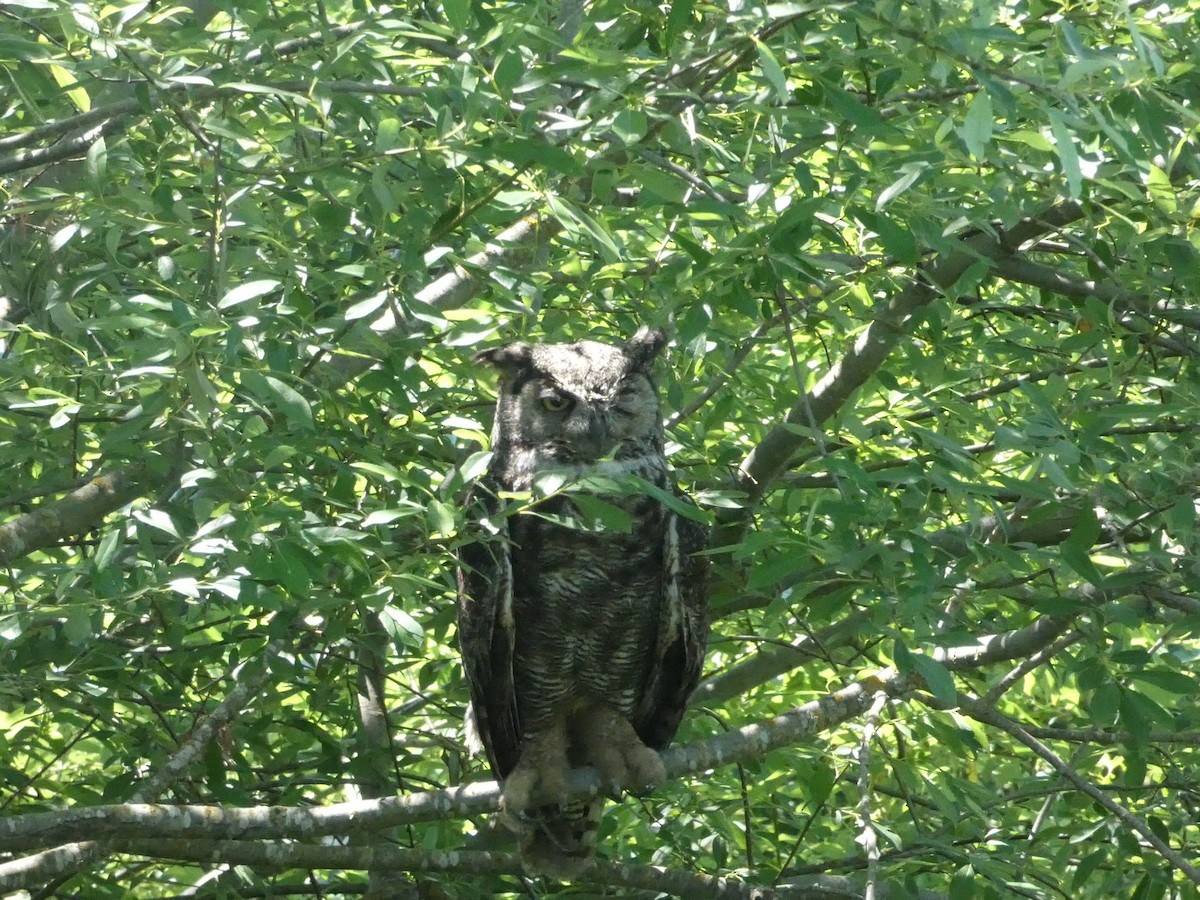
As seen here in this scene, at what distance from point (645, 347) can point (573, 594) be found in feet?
2.61

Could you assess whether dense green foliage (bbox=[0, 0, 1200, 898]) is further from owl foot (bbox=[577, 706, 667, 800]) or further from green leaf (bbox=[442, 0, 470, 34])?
owl foot (bbox=[577, 706, 667, 800])

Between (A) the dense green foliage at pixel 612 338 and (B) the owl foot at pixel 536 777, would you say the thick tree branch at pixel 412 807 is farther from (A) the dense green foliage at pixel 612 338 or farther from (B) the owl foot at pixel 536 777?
Answer: (B) the owl foot at pixel 536 777

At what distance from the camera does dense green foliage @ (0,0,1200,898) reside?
276cm

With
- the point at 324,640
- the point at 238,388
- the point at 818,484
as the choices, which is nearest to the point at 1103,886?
the point at 818,484

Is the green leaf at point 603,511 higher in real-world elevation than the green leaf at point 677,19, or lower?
lower

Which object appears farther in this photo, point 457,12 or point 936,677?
point 936,677

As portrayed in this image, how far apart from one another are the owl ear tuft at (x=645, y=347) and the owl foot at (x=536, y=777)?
1.20 meters

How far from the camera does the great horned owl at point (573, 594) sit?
3961 millimetres

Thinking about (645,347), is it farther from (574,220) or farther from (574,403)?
(574,220)

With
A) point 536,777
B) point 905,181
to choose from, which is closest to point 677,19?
point 905,181

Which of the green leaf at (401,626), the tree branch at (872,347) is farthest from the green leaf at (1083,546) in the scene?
the green leaf at (401,626)

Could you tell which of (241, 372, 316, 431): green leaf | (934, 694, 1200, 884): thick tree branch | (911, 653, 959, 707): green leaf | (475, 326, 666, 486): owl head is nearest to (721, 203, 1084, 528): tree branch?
(475, 326, 666, 486): owl head

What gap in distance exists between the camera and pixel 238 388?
116 inches

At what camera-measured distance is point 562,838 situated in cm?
412
